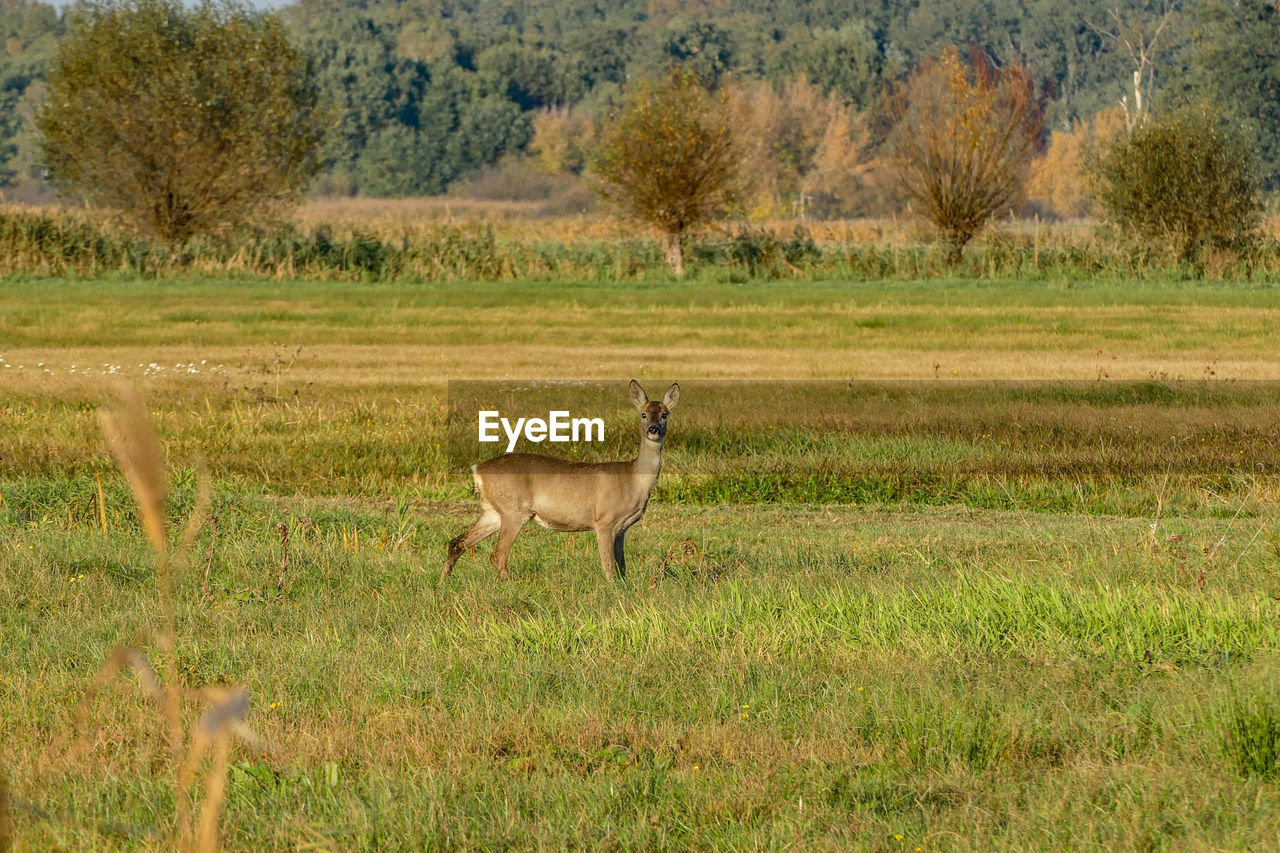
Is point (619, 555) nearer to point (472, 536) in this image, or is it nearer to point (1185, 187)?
point (472, 536)

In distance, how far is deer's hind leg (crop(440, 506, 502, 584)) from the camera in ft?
29.7

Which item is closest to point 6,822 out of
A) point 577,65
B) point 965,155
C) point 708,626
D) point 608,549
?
point 708,626

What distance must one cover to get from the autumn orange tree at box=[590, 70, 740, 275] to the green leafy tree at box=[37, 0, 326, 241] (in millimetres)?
10060

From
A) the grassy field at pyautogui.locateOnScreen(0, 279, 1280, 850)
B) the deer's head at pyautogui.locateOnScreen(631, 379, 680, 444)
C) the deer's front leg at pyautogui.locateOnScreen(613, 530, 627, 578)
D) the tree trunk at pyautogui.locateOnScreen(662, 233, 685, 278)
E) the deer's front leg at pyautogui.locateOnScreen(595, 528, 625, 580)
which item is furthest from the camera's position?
the tree trunk at pyautogui.locateOnScreen(662, 233, 685, 278)

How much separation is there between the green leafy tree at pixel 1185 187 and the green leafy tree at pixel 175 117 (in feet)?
75.4

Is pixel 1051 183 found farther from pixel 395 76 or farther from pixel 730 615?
pixel 730 615

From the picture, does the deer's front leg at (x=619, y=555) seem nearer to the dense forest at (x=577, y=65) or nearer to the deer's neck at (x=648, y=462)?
the deer's neck at (x=648, y=462)

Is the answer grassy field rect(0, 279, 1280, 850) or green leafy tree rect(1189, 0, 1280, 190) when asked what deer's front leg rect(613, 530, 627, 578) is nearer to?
grassy field rect(0, 279, 1280, 850)

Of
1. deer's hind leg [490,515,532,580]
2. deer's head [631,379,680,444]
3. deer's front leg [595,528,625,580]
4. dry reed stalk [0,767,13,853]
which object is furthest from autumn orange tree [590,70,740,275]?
dry reed stalk [0,767,13,853]

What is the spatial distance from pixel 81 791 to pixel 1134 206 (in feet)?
125

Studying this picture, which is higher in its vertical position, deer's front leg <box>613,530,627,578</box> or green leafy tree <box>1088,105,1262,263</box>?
green leafy tree <box>1088,105,1262,263</box>

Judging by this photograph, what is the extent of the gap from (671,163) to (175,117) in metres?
13.2

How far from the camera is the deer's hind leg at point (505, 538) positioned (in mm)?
8797

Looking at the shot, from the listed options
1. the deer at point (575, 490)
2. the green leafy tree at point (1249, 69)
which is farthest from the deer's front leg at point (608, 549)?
the green leafy tree at point (1249, 69)
